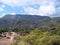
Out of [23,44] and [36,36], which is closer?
[23,44]

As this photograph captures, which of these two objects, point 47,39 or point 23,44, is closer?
point 23,44

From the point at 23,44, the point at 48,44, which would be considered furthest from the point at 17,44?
the point at 48,44

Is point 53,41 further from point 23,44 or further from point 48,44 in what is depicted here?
point 23,44

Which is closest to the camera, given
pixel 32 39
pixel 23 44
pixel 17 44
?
pixel 23 44

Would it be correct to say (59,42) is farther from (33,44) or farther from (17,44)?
(17,44)

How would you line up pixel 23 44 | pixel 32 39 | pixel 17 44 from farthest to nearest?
pixel 32 39 < pixel 17 44 < pixel 23 44

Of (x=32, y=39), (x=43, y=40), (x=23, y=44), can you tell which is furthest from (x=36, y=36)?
(x=23, y=44)

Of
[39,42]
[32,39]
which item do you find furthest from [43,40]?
[32,39]
